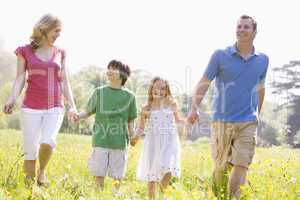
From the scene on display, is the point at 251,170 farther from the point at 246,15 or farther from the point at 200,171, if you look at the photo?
the point at 246,15

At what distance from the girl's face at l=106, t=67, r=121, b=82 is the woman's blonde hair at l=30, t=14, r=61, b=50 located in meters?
A: 1.04

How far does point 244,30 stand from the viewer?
6711mm

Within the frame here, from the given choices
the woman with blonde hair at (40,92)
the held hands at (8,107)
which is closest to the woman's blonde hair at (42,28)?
the woman with blonde hair at (40,92)

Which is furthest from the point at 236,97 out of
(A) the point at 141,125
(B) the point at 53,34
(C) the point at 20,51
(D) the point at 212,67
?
(C) the point at 20,51

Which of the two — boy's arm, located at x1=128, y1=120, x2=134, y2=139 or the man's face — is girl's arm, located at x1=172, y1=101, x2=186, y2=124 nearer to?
boy's arm, located at x1=128, y1=120, x2=134, y2=139

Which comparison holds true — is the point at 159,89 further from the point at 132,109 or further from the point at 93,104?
the point at 93,104

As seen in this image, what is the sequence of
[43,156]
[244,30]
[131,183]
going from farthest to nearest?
[131,183] → [43,156] → [244,30]

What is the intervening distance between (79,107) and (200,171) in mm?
48652

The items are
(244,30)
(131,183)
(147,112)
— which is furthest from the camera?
(131,183)

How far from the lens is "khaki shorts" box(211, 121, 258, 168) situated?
6684 mm

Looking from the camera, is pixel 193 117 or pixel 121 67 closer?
pixel 193 117

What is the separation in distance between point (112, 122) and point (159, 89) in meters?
0.74

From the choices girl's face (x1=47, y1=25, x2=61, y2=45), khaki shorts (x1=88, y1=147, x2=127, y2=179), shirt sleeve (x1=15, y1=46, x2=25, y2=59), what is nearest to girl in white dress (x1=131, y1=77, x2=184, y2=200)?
khaki shorts (x1=88, y1=147, x2=127, y2=179)

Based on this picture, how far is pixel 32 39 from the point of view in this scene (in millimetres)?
7195
